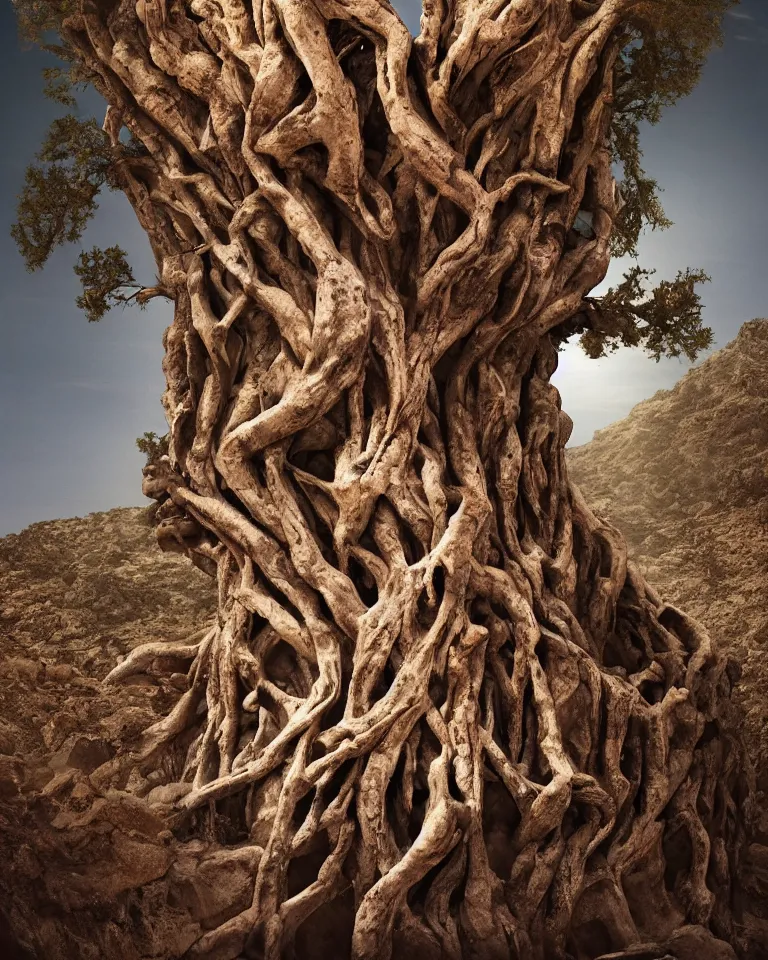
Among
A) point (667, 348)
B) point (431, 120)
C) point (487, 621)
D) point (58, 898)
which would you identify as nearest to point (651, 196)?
point (667, 348)

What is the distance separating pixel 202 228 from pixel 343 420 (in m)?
1.56

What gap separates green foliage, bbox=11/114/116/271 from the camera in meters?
5.71

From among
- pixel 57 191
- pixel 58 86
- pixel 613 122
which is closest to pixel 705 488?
pixel 613 122

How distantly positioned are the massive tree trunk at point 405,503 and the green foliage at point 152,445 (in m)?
0.68

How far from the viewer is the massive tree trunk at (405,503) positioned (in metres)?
3.82

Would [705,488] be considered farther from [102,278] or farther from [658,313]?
[102,278]

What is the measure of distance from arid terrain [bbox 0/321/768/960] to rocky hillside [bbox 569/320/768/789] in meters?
0.01

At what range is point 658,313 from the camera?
594 cm

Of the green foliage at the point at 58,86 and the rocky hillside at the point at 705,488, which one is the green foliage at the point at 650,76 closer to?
the rocky hillside at the point at 705,488

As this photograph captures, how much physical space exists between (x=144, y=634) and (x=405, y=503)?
3.09 m

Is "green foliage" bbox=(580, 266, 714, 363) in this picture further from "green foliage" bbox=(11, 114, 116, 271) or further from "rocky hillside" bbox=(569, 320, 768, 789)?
"green foliage" bbox=(11, 114, 116, 271)

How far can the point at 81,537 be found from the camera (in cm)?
717

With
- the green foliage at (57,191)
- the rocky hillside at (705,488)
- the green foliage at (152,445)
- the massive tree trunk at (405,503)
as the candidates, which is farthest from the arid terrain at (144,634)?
the green foliage at (57,191)

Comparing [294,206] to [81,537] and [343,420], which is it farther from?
[81,537]
